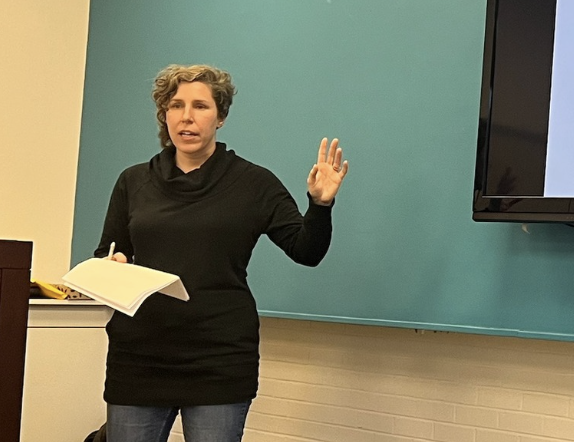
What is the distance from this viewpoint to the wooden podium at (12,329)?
1396 millimetres

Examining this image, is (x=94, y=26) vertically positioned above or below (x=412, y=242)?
above

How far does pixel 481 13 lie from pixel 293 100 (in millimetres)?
678

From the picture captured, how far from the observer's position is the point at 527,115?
2029 mm

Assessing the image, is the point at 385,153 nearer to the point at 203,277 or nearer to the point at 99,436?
the point at 203,277

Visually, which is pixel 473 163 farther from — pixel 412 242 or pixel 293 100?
pixel 293 100

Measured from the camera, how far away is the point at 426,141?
2.41 meters

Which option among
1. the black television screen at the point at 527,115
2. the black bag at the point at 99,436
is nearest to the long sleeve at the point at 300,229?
the black television screen at the point at 527,115

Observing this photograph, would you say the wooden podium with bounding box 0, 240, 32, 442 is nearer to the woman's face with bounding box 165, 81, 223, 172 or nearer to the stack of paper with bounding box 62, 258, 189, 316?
the stack of paper with bounding box 62, 258, 189, 316

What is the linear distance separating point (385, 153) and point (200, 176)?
0.78 metres

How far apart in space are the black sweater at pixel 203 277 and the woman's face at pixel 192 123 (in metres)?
0.05

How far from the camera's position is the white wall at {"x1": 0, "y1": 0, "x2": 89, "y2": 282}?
130 inches

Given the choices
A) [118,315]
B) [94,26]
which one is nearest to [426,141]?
[118,315]

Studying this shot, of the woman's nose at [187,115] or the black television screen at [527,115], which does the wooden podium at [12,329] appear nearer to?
the woman's nose at [187,115]

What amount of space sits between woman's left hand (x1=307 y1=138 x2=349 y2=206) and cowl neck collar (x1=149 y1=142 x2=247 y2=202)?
19cm
